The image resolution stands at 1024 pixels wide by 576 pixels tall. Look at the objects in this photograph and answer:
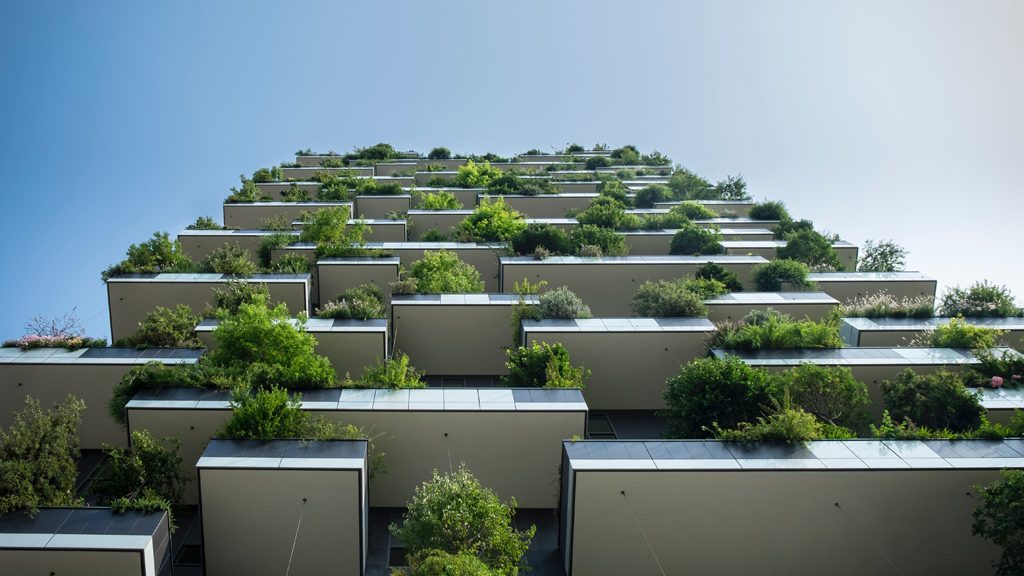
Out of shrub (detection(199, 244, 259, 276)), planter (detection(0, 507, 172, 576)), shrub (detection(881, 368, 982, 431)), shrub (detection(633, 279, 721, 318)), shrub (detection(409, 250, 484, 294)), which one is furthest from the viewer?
shrub (detection(199, 244, 259, 276))

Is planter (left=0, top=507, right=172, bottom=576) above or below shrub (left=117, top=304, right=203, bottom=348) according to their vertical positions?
below

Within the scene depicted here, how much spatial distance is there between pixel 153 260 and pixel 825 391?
60.5ft

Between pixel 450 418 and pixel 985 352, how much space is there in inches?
465

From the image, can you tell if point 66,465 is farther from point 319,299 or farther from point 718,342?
point 718,342

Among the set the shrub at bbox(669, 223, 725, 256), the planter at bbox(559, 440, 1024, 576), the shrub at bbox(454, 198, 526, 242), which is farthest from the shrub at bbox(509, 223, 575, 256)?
the planter at bbox(559, 440, 1024, 576)

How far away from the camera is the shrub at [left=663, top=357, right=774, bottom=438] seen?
14289 mm

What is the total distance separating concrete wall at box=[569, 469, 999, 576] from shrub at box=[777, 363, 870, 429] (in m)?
2.82

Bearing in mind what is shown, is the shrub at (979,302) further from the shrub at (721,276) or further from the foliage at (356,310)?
the foliage at (356,310)

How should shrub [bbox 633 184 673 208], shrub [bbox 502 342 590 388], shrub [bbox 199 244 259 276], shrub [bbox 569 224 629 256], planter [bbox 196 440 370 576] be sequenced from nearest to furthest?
planter [bbox 196 440 370 576]
shrub [bbox 502 342 590 388]
shrub [bbox 199 244 259 276]
shrub [bbox 569 224 629 256]
shrub [bbox 633 184 673 208]

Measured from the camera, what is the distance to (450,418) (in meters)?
13.9

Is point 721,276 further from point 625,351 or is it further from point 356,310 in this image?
point 356,310

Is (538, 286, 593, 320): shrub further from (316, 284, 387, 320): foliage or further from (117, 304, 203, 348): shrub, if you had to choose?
(117, 304, 203, 348): shrub

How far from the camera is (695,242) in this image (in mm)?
25969

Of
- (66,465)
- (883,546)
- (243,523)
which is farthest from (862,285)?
(66,465)
